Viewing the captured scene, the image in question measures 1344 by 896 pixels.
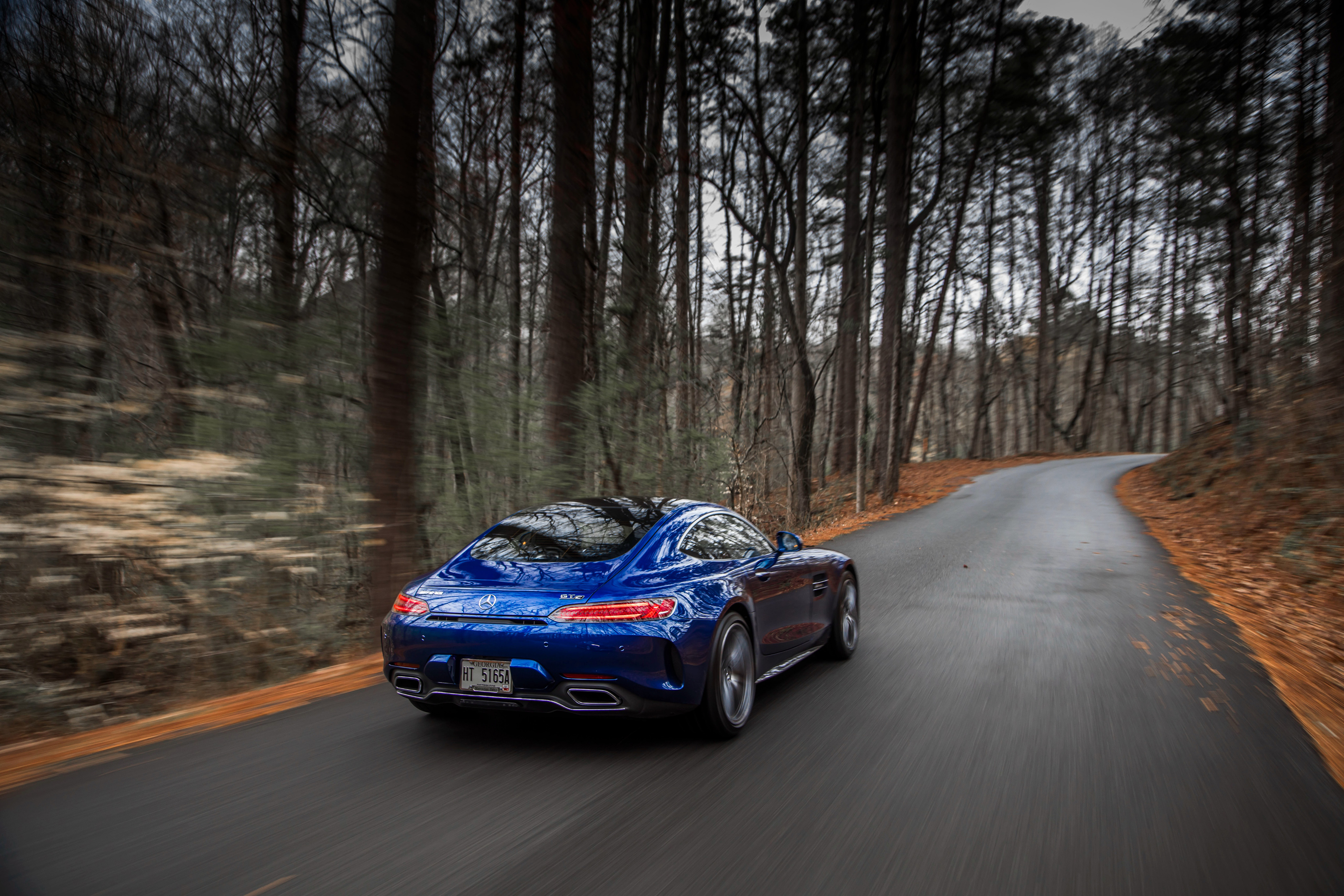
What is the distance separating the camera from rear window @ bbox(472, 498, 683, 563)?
425 centimetres

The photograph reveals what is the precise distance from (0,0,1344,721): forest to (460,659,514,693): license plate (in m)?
2.85

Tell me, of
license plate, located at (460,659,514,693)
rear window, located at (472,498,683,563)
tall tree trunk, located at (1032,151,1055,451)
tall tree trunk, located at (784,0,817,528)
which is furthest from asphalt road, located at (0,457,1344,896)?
tall tree trunk, located at (1032,151,1055,451)

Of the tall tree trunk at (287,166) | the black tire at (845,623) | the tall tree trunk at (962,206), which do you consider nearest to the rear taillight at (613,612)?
the black tire at (845,623)

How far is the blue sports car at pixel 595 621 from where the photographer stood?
3666 millimetres

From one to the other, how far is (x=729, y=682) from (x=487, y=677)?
1338 millimetres

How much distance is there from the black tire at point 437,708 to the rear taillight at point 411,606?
0.46 metres

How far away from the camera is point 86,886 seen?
2488mm

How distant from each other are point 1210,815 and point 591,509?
11.2 ft

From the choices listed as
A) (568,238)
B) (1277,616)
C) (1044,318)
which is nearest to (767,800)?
(1277,616)

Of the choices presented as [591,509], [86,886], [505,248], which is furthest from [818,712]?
[505,248]

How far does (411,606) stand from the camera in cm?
404

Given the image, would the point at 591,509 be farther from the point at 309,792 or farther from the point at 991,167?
the point at 991,167

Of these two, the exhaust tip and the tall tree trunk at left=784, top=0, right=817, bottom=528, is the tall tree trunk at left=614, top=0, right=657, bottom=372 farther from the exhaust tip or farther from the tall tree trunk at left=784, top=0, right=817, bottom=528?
the exhaust tip

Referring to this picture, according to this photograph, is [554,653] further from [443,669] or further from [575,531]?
[575,531]
